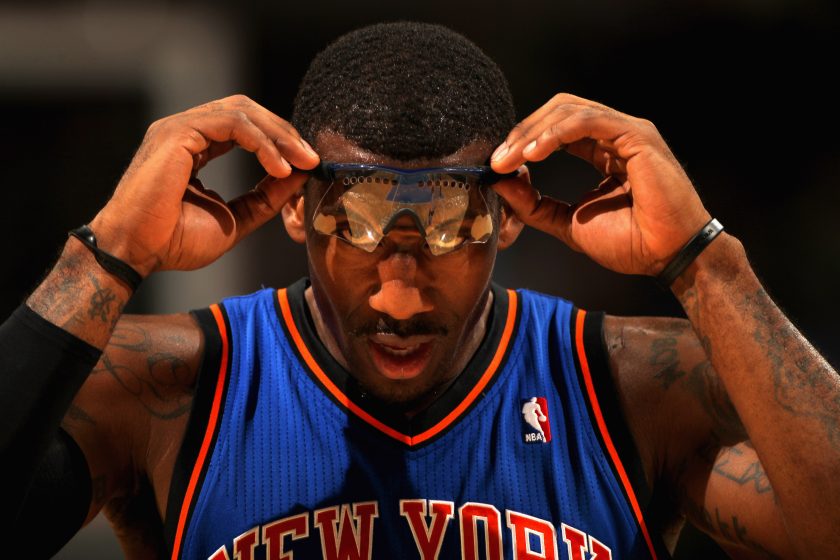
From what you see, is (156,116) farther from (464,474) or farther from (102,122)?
(464,474)

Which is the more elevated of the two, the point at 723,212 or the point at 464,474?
the point at 723,212

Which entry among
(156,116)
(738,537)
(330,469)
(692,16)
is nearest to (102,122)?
(156,116)

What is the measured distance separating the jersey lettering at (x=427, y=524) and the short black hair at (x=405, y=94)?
756 millimetres

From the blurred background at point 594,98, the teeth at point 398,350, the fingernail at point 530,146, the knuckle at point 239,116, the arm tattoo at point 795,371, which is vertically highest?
the blurred background at point 594,98

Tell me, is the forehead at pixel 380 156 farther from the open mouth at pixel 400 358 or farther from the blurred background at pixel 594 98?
the blurred background at pixel 594 98

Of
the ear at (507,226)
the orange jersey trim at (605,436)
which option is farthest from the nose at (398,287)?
the orange jersey trim at (605,436)

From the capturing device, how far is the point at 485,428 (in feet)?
7.95

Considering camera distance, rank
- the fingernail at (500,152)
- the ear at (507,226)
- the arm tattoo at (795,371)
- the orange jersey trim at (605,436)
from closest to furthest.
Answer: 1. the arm tattoo at (795,371)
2. the fingernail at (500,152)
3. the orange jersey trim at (605,436)
4. the ear at (507,226)

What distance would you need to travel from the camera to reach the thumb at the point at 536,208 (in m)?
2.30

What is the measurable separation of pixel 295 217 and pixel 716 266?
1000 millimetres

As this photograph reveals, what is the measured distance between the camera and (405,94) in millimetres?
2195

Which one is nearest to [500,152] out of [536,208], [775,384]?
[536,208]

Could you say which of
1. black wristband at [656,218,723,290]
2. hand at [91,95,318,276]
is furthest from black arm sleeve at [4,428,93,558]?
black wristband at [656,218,723,290]

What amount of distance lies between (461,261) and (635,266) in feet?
1.21
